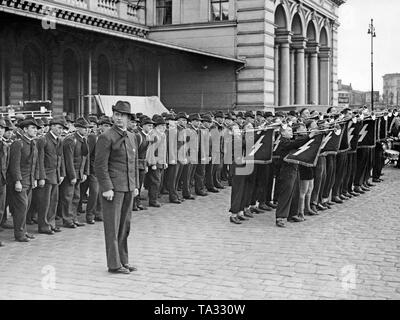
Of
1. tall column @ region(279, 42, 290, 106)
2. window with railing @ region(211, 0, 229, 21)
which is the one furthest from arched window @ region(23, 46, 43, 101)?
tall column @ region(279, 42, 290, 106)

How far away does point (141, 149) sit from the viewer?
42.2ft

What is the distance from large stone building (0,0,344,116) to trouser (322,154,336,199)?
7.88m

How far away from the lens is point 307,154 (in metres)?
11.5

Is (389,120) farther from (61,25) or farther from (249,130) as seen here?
(61,25)

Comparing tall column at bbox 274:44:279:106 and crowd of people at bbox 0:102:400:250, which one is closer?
crowd of people at bbox 0:102:400:250

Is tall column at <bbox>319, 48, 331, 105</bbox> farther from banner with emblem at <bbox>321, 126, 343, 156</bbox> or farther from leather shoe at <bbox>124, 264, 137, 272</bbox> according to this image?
leather shoe at <bbox>124, 264, 137, 272</bbox>

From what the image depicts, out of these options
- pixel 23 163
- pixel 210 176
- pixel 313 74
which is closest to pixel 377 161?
pixel 210 176

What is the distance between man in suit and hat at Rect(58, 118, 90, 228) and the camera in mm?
11047

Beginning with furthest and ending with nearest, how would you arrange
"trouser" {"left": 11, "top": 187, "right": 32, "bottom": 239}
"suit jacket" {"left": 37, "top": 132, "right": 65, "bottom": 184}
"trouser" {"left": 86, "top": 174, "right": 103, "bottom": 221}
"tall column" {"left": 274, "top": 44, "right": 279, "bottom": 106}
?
"tall column" {"left": 274, "top": 44, "right": 279, "bottom": 106} → "trouser" {"left": 86, "top": 174, "right": 103, "bottom": 221} → "suit jacket" {"left": 37, "top": 132, "right": 65, "bottom": 184} → "trouser" {"left": 11, "top": 187, "right": 32, "bottom": 239}

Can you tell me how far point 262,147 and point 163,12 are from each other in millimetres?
18778

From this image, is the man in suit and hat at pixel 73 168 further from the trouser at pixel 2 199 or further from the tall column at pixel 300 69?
the tall column at pixel 300 69

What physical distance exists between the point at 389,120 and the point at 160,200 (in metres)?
7.99

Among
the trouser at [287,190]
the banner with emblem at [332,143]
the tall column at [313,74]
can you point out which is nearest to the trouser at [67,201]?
the trouser at [287,190]
